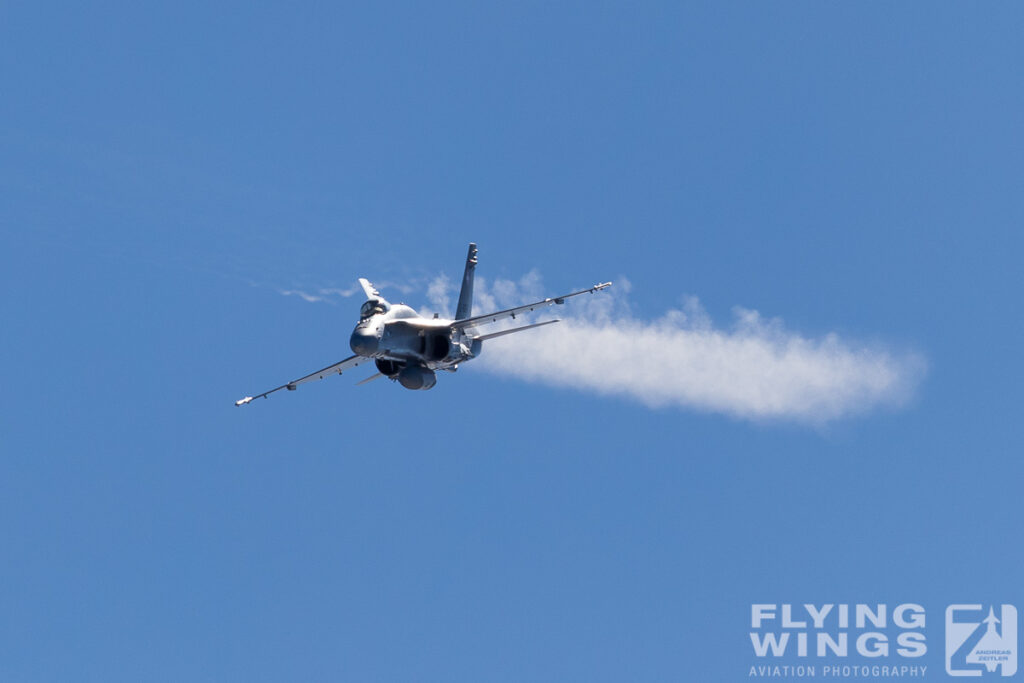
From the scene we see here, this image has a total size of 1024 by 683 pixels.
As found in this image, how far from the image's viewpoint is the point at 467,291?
82.6 metres

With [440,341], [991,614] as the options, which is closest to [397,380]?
[440,341]

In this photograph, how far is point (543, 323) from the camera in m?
72.8

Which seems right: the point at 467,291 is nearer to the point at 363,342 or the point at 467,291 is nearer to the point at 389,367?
the point at 389,367

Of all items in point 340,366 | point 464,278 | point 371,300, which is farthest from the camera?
point 464,278

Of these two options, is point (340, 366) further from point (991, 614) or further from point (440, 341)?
point (991, 614)

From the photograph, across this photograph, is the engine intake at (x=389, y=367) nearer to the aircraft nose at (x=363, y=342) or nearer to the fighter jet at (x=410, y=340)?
the fighter jet at (x=410, y=340)

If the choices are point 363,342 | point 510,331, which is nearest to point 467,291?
point 510,331

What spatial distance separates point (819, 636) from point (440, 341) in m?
26.9

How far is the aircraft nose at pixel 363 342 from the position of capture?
6850cm

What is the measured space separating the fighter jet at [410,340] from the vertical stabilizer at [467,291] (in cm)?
562

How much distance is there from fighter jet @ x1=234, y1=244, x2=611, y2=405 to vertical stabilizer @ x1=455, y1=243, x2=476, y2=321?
5.62 metres

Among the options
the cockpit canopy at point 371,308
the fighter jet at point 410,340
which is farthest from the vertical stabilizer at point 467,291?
the cockpit canopy at point 371,308

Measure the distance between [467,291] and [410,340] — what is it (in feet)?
35.7

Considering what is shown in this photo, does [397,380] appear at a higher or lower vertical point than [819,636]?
higher
